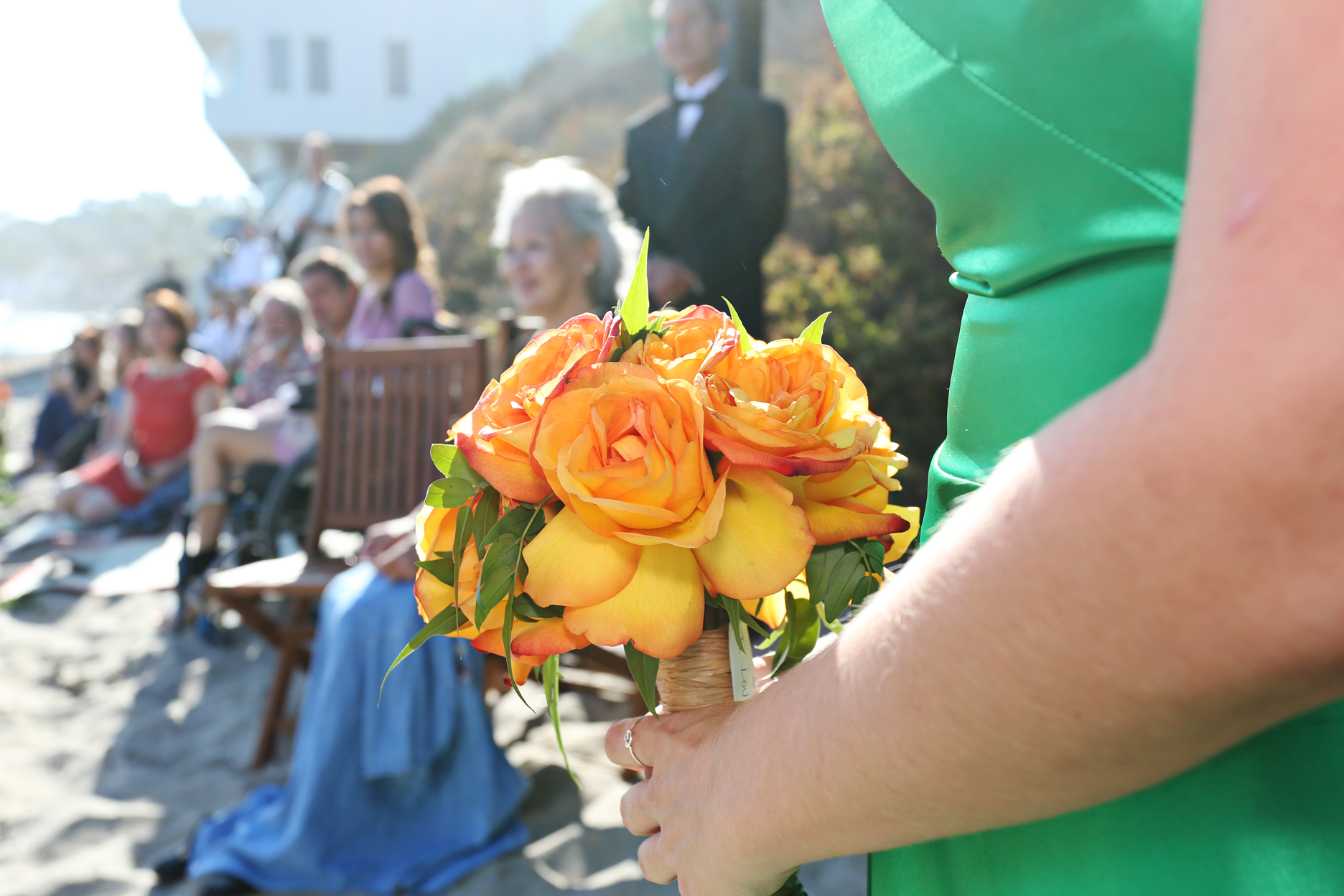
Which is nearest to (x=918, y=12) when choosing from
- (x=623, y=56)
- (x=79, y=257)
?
(x=623, y=56)

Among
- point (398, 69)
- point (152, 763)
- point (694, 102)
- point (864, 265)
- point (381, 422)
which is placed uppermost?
point (398, 69)

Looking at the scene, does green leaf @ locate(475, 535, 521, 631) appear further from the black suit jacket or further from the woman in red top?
the woman in red top

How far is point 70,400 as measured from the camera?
11.6 meters

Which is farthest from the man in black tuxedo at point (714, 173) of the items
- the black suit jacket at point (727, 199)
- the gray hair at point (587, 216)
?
the gray hair at point (587, 216)

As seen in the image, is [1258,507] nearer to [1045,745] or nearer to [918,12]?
[1045,745]

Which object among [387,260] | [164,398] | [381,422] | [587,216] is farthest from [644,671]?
[164,398]

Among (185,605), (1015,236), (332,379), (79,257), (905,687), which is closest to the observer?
(905,687)

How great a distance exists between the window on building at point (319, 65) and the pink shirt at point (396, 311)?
95.6 feet

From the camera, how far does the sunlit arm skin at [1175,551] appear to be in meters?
0.36

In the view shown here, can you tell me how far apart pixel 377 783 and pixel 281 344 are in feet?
12.8

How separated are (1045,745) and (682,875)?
330 mm

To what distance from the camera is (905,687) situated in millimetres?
480

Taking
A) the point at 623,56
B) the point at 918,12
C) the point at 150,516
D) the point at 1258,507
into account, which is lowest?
the point at 150,516

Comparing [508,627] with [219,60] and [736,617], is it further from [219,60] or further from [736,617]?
[219,60]
